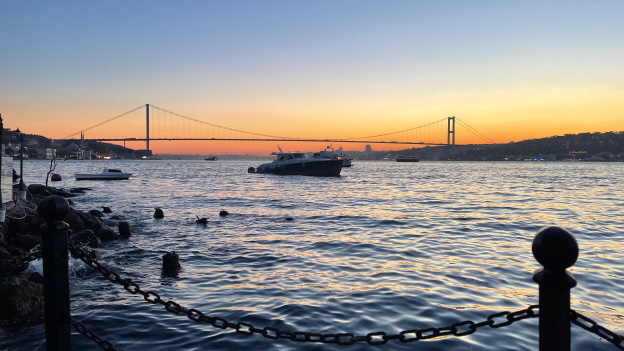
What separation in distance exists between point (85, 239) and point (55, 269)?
987 centimetres

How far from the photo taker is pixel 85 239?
11852 millimetres

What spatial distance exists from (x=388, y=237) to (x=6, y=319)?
10.1 meters

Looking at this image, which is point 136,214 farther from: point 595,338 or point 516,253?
point 595,338

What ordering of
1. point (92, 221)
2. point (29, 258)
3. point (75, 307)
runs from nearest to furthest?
point (29, 258)
point (75, 307)
point (92, 221)

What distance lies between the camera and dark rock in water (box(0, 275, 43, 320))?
19.9 feet

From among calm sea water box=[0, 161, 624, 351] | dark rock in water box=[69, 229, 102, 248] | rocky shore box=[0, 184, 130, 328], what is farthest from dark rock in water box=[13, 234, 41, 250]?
calm sea water box=[0, 161, 624, 351]

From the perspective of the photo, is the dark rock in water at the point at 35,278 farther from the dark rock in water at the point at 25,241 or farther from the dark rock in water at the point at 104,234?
the dark rock in water at the point at 104,234

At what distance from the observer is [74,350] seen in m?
5.22

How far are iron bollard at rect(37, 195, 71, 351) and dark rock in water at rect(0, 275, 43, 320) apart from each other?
3.74 meters

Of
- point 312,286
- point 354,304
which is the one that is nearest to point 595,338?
point 354,304

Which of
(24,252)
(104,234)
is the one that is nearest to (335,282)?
(24,252)

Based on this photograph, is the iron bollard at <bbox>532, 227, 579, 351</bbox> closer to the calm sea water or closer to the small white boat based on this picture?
the calm sea water

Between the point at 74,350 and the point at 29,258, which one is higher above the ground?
the point at 29,258

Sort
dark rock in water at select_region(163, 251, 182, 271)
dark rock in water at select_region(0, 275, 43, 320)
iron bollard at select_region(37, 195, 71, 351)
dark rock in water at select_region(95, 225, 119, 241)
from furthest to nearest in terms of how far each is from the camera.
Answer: dark rock in water at select_region(95, 225, 119, 241) → dark rock in water at select_region(163, 251, 182, 271) → dark rock in water at select_region(0, 275, 43, 320) → iron bollard at select_region(37, 195, 71, 351)
